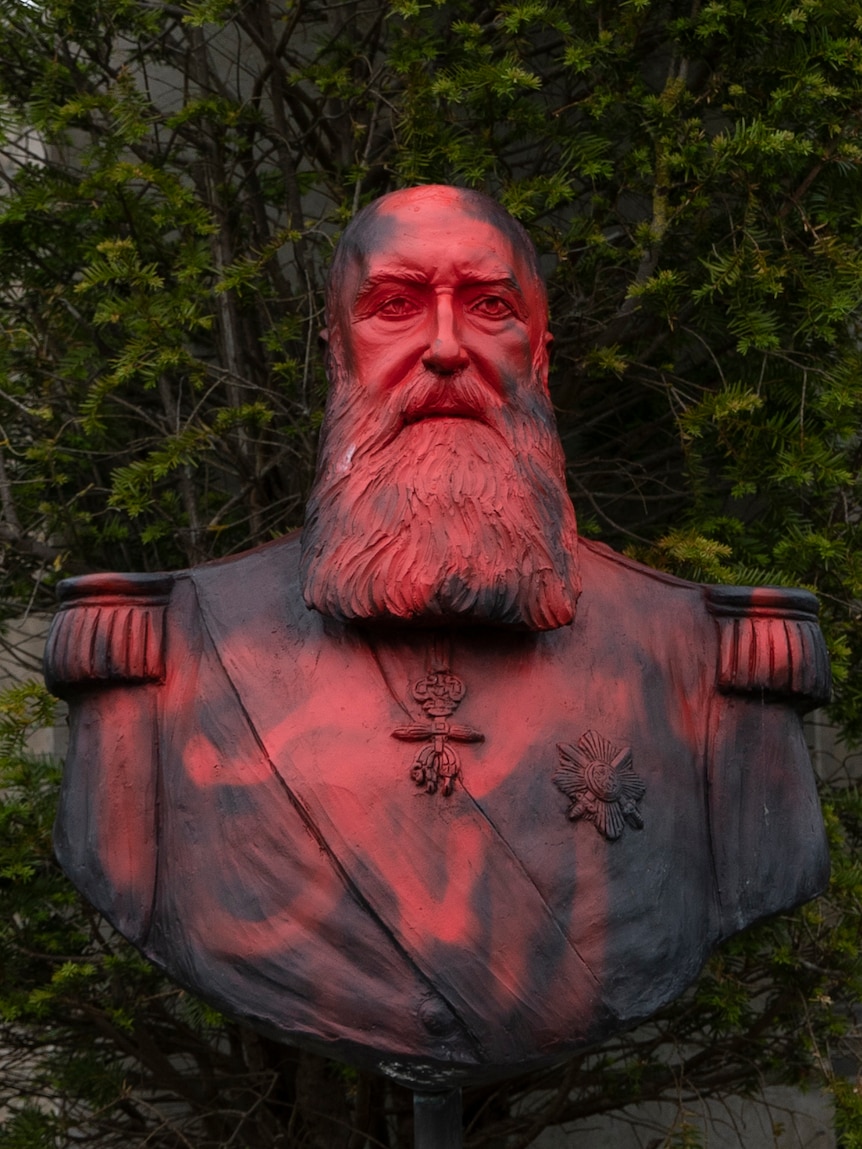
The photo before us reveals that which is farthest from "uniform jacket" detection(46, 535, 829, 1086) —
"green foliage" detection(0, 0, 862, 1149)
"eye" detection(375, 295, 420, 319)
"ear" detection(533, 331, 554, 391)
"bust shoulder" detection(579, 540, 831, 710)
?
"green foliage" detection(0, 0, 862, 1149)

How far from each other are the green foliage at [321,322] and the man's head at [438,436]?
1.06 metres

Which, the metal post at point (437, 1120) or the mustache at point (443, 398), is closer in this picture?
the mustache at point (443, 398)

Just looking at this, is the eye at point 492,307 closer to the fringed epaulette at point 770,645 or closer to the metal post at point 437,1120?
the fringed epaulette at point 770,645

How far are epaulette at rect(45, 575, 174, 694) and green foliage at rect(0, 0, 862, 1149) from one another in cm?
112

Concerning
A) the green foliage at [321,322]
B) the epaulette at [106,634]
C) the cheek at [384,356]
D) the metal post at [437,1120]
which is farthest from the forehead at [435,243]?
the metal post at [437,1120]

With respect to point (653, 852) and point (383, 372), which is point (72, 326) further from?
point (653, 852)

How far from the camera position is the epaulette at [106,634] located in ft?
9.05

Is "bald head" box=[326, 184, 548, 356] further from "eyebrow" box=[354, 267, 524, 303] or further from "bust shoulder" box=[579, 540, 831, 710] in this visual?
"bust shoulder" box=[579, 540, 831, 710]

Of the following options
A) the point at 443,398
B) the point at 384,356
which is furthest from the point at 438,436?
the point at 384,356

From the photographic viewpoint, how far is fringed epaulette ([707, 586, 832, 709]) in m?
2.85

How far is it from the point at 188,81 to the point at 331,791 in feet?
8.46

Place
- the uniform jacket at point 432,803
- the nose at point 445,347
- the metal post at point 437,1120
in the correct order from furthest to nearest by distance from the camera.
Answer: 1. the metal post at point 437,1120
2. the nose at point 445,347
3. the uniform jacket at point 432,803

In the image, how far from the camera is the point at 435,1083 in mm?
2600

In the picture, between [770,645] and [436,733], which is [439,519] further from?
[770,645]
